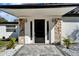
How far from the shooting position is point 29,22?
12469 mm

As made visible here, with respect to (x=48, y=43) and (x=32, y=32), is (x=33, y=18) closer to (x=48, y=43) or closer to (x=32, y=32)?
(x=32, y=32)

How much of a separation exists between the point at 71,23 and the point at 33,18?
317cm

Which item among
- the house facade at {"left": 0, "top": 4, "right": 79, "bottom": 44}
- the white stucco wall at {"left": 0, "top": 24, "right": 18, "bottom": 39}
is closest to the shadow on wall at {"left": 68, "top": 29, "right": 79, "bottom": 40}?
the house facade at {"left": 0, "top": 4, "right": 79, "bottom": 44}

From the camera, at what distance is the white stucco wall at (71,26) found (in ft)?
43.9

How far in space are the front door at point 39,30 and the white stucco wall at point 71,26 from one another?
175 cm

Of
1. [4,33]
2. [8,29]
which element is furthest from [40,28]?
[4,33]

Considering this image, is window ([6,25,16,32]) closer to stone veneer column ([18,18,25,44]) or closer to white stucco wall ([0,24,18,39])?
white stucco wall ([0,24,18,39])

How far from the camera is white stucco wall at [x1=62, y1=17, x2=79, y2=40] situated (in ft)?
43.9

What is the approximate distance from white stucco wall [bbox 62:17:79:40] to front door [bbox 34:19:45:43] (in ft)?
5.76

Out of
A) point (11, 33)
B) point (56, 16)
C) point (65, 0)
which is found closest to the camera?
point (65, 0)

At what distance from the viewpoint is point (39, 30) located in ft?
41.4

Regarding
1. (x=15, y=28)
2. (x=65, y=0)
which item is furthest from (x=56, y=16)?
(x=65, y=0)

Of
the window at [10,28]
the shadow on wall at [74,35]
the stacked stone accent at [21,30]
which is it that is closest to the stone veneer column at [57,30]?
the shadow on wall at [74,35]

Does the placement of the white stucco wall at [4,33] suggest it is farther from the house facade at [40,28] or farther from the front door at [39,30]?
the front door at [39,30]
